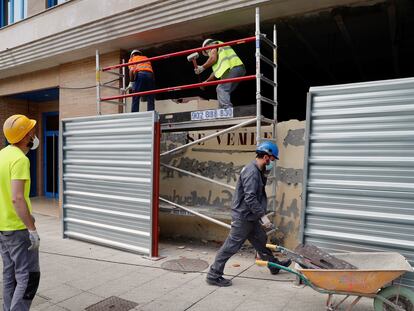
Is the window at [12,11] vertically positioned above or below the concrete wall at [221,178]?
above

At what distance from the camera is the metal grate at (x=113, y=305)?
412cm

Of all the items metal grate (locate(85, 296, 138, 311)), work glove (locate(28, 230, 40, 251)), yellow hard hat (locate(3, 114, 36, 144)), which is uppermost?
yellow hard hat (locate(3, 114, 36, 144))

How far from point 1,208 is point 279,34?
20.5ft

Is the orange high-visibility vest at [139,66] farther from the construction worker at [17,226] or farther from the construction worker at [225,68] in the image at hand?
the construction worker at [17,226]

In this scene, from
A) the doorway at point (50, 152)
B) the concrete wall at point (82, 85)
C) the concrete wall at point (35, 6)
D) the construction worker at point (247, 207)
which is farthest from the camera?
the doorway at point (50, 152)

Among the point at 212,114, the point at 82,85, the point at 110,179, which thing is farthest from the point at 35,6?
the point at 212,114

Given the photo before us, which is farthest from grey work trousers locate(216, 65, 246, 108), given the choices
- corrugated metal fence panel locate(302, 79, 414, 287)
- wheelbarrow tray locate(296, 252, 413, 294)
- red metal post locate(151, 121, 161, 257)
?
wheelbarrow tray locate(296, 252, 413, 294)

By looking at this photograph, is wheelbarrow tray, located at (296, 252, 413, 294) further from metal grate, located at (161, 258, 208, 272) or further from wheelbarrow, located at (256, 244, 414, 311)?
metal grate, located at (161, 258, 208, 272)

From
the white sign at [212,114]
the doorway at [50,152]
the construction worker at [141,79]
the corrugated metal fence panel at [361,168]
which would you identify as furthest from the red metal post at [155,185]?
the doorway at [50,152]

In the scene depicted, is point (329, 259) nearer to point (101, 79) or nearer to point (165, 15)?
point (165, 15)

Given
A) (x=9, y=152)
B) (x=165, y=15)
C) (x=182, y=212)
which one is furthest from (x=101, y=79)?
(x=9, y=152)

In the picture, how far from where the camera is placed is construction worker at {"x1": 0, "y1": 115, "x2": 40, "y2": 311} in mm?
3193

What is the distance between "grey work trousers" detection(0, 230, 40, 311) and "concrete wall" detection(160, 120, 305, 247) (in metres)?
3.08

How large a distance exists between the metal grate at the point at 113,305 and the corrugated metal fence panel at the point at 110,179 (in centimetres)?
157
